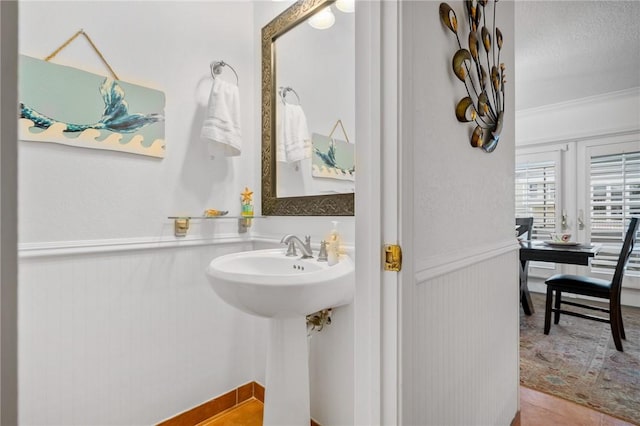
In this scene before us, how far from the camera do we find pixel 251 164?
2023 mm

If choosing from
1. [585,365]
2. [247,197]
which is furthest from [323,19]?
[585,365]

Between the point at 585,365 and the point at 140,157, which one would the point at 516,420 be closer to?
the point at 585,365

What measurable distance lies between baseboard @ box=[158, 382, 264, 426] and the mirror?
1028 millimetres

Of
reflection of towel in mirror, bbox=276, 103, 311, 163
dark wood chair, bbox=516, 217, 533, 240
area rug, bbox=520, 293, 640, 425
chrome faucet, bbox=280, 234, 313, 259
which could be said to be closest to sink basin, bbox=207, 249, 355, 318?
chrome faucet, bbox=280, 234, 313, 259

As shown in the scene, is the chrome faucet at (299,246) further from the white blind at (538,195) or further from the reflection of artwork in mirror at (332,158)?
the white blind at (538,195)

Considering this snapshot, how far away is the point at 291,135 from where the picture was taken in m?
1.83

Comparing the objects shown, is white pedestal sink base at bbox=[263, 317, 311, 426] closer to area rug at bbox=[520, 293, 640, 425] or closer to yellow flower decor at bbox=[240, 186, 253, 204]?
yellow flower decor at bbox=[240, 186, 253, 204]

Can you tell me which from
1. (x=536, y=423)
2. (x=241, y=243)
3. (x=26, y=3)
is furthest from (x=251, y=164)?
(x=536, y=423)

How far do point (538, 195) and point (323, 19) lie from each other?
4.01 meters

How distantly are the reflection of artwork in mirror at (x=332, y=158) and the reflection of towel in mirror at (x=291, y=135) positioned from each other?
0.06 meters

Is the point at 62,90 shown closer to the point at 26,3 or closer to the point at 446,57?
the point at 26,3

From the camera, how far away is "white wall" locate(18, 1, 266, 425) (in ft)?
4.27

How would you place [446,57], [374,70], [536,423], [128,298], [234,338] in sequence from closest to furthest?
[374,70] < [446,57] < [128,298] < [536,423] < [234,338]

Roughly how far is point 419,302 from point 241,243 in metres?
1.31
